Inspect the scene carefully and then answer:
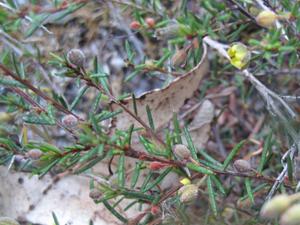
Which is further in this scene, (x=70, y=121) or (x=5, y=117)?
(x=5, y=117)

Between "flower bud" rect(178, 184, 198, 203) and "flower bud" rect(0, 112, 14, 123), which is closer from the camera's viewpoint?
"flower bud" rect(178, 184, 198, 203)

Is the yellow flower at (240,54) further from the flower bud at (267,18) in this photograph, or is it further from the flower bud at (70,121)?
the flower bud at (70,121)

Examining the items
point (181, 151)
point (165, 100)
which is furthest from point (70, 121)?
point (165, 100)

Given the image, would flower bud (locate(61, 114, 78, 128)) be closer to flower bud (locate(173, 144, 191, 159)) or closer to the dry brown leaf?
flower bud (locate(173, 144, 191, 159))

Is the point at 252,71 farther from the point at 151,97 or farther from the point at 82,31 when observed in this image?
the point at 82,31

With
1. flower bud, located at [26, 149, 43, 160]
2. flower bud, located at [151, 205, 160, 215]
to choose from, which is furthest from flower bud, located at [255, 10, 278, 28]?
flower bud, located at [26, 149, 43, 160]

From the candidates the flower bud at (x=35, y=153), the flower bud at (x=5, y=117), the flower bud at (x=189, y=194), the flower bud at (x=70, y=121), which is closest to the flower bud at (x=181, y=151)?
the flower bud at (x=189, y=194)

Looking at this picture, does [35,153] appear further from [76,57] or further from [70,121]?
[76,57]
